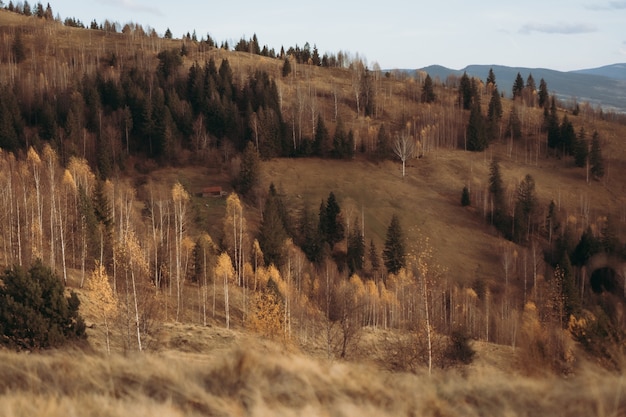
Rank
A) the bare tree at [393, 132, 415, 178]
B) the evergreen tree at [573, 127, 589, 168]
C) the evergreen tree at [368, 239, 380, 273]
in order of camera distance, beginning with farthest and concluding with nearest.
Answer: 1. the evergreen tree at [573, 127, 589, 168]
2. the bare tree at [393, 132, 415, 178]
3. the evergreen tree at [368, 239, 380, 273]

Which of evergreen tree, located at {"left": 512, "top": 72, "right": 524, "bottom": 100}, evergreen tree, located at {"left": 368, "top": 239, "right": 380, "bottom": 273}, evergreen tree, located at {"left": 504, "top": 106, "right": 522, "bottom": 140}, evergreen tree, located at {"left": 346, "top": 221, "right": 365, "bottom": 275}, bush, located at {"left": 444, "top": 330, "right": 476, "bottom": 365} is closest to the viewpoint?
bush, located at {"left": 444, "top": 330, "right": 476, "bottom": 365}

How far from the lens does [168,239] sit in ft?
165

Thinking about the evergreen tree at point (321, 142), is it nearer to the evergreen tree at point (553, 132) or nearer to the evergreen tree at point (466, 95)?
the evergreen tree at point (466, 95)

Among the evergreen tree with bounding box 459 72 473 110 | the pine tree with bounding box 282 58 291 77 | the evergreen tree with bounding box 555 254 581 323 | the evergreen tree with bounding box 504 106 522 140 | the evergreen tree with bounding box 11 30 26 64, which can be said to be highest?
the evergreen tree with bounding box 11 30 26 64

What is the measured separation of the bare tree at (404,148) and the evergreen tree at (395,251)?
27.1m

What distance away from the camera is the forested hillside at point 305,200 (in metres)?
41.4

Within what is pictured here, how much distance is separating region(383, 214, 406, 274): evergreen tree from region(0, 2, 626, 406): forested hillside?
40cm

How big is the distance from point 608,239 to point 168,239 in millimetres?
60322

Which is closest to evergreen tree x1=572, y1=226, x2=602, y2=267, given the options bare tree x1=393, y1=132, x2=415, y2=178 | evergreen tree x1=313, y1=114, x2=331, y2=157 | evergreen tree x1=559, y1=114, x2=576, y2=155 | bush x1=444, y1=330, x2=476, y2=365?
bare tree x1=393, y1=132, x2=415, y2=178

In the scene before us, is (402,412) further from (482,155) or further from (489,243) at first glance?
(482,155)

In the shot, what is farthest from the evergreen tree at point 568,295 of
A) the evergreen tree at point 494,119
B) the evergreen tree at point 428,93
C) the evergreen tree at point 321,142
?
the evergreen tree at point 428,93

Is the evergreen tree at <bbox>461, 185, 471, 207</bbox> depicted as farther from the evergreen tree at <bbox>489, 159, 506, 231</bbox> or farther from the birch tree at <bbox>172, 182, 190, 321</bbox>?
the birch tree at <bbox>172, 182, 190, 321</bbox>

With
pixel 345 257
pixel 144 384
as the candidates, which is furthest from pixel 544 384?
pixel 345 257

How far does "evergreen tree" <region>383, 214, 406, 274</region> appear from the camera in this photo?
64.8 m
